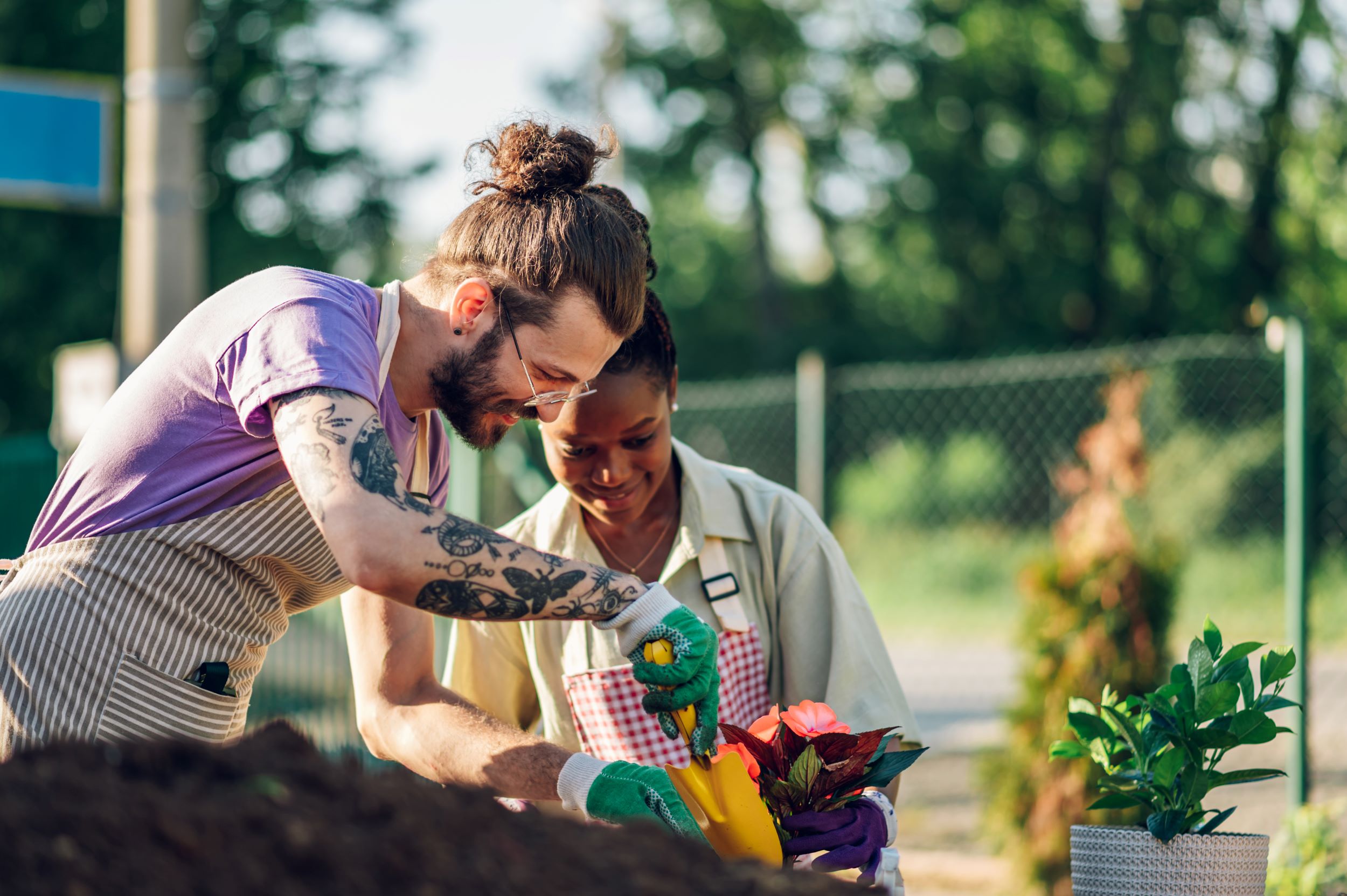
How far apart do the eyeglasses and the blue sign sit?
297 centimetres

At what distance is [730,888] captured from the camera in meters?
1.17

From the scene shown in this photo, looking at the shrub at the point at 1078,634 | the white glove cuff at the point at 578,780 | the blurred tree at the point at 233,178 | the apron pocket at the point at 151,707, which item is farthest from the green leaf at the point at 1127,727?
the blurred tree at the point at 233,178

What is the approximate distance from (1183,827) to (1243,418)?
46.9ft

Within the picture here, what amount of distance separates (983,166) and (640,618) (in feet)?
66.9

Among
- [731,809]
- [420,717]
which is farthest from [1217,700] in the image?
[420,717]

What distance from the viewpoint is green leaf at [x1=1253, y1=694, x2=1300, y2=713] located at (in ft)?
6.14

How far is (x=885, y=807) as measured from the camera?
6.17 ft

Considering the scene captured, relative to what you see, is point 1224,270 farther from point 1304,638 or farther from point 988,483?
point 1304,638

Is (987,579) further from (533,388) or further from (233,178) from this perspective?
(533,388)

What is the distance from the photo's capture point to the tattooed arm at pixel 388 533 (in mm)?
1620

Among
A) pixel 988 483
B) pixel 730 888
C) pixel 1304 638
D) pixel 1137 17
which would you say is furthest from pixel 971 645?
pixel 730 888

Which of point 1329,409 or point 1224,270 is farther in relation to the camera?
point 1224,270

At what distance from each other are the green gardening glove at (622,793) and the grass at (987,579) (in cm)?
1065

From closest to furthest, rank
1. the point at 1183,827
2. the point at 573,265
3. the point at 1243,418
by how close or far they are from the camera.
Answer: the point at 1183,827 → the point at 573,265 → the point at 1243,418
